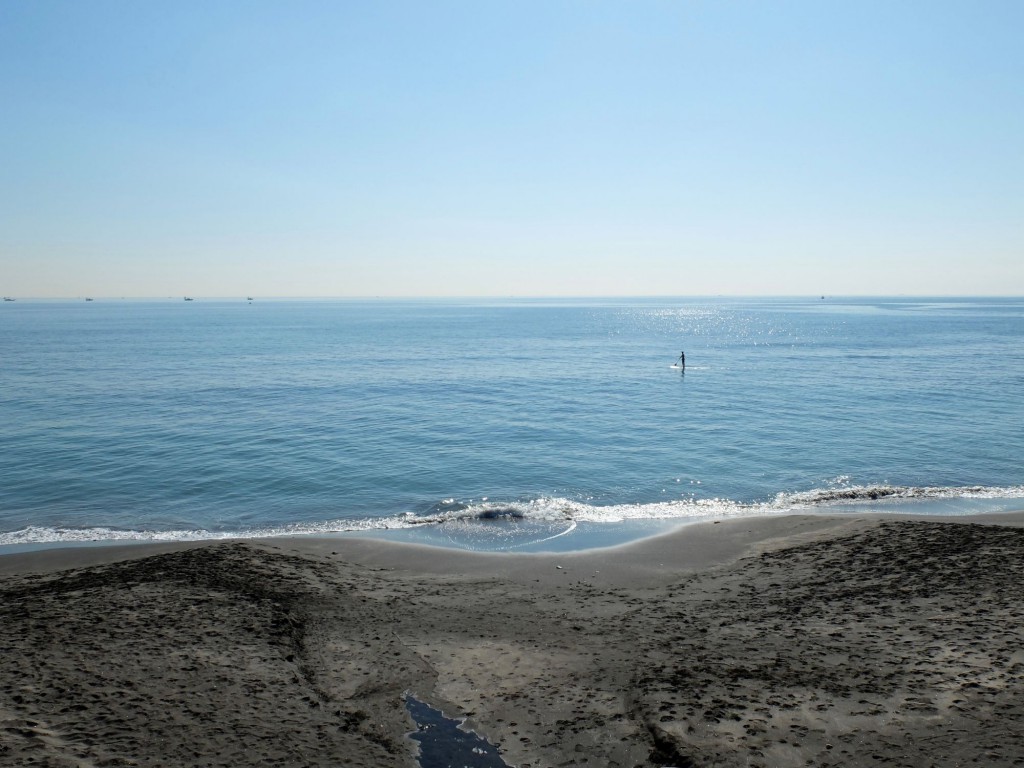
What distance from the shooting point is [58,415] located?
45.2 meters

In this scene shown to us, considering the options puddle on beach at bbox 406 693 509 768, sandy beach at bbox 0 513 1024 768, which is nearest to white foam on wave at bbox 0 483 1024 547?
sandy beach at bbox 0 513 1024 768

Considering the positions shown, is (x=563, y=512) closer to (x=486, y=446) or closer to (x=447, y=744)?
(x=486, y=446)

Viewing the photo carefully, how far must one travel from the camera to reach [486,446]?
126 feet

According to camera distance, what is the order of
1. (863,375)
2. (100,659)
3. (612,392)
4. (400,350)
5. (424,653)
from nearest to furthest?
(100,659) < (424,653) < (612,392) < (863,375) < (400,350)

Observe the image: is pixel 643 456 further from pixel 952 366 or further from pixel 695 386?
pixel 952 366

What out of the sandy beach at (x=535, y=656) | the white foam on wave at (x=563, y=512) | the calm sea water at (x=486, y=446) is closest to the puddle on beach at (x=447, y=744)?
the sandy beach at (x=535, y=656)

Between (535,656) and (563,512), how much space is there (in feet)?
42.0

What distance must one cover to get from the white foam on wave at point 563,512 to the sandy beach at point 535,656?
13.6 feet

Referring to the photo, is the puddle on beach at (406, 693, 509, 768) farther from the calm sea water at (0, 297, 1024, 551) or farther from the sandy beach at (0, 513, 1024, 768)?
the calm sea water at (0, 297, 1024, 551)

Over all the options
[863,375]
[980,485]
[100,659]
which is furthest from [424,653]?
[863,375]

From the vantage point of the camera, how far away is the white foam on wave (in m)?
24.4

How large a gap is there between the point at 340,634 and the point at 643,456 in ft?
79.1

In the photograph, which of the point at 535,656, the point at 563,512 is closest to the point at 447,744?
the point at 535,656

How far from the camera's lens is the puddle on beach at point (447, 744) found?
10477 mm
